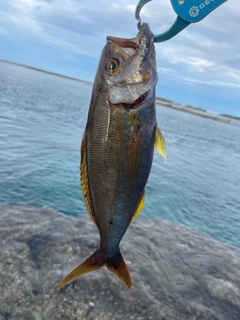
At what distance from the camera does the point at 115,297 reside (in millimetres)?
5996

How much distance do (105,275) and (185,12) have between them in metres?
5.01

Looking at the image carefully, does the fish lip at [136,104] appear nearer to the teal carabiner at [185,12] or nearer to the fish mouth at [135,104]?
the fish mouth at [135,104]

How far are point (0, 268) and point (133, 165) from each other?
446 centimetres

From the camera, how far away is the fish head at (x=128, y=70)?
263 cm

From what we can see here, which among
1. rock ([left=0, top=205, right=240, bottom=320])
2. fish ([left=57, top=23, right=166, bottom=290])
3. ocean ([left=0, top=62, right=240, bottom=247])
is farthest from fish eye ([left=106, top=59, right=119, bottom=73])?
ocean ([left=0, top=62, right=240, bottom=247])

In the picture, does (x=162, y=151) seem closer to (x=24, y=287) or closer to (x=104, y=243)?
(x=104, y=243)

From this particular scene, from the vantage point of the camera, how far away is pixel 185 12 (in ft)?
9.41

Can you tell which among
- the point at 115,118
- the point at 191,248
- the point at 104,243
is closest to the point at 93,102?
the point at 115,118

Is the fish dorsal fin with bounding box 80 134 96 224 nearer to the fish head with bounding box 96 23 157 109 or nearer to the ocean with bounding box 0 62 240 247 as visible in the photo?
the fish head with bounding box 96 23 157 109

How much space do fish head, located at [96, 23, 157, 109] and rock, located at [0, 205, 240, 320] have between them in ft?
13.4

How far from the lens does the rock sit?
222 inches

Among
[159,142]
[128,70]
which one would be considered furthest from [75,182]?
[128,70]

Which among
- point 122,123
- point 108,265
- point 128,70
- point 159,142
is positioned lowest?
point 108,265

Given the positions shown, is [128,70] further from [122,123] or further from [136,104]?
[122,123]
